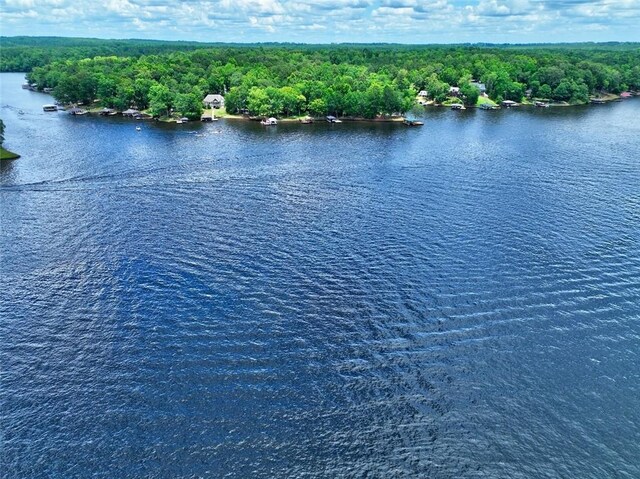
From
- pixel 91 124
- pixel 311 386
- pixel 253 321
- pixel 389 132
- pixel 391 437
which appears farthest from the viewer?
pixel 91 124

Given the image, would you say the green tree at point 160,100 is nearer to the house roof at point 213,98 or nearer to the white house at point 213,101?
the white house at point 213,101

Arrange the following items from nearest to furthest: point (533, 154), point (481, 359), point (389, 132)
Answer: point (481, 359)
point (533, 154)
point (389, 132)

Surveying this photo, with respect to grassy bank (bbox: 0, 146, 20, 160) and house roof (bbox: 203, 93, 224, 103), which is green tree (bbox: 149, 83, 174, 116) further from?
grassy bank (bbox: 0, 146, 20, 160)

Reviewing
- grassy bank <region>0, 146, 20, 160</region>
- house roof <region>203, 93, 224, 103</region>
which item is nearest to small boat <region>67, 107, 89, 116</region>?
house roof <region>203, 93, 224, 103</region>

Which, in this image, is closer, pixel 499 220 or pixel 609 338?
pixel 609 338

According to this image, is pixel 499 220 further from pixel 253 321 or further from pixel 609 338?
pixel 253 321

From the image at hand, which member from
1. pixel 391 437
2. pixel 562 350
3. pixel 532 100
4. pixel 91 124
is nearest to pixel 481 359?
pixel 562 350

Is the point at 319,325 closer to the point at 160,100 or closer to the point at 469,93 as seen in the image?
the point at 160,100

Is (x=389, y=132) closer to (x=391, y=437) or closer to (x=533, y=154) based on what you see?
(x=533, y=154)
